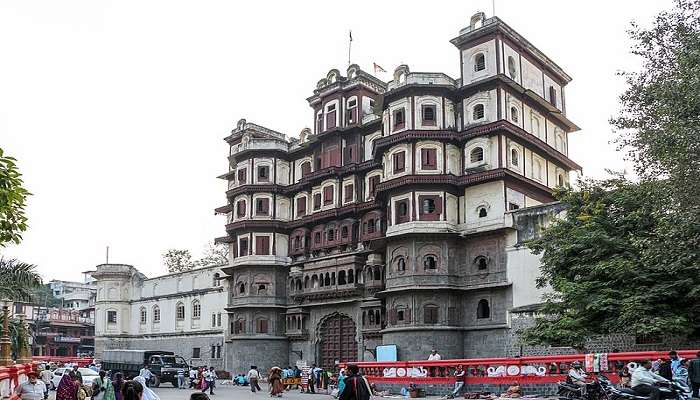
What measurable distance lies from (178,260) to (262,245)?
104 ft

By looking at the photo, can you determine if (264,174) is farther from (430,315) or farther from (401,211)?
(430,315)

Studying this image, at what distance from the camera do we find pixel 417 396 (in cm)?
3116

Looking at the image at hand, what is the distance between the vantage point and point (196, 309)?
63.4m

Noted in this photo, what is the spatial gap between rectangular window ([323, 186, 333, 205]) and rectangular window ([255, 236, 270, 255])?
5.28m

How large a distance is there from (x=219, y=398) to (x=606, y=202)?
17.9m

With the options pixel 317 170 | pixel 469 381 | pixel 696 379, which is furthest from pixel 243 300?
pixel 696 379

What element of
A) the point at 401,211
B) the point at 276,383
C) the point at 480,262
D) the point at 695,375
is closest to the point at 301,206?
the point at 401,211

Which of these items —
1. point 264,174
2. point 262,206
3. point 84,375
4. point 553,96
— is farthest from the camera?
point 264,174

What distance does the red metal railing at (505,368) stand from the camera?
23.9 metres

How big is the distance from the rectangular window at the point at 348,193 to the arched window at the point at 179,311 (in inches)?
886

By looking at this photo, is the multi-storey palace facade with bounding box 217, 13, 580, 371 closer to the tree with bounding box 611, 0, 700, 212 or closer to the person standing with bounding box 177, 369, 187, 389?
the person standing with bounding box 177, 369, 187, 389

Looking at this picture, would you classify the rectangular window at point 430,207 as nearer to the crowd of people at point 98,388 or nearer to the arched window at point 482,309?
the arched window at point 482,309

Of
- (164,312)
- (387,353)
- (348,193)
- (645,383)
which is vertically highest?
(348,193)

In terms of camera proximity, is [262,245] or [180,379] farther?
[262,245]
